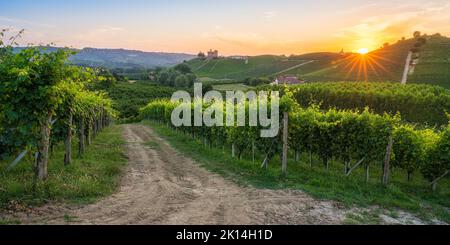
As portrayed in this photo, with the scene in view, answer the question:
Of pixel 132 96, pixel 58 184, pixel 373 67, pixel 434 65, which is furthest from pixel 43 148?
pixel 373 67

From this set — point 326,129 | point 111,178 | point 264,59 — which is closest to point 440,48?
point 264,59

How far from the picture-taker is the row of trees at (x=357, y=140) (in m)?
14.0

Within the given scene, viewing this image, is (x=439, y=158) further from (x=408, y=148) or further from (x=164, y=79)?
(x=164, y=79)

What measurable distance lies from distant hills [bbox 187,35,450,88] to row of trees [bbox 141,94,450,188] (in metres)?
70.7

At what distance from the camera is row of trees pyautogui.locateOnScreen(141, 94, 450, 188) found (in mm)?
14009

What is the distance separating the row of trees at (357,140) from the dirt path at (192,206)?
11.1 ft

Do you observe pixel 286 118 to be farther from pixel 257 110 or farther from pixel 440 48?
pixel 440 48

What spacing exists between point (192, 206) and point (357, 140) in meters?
8.70

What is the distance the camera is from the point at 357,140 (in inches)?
590

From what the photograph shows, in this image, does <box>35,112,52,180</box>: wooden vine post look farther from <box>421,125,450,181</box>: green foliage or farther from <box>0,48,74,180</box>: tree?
<box>421,125,450,181</box>: green foliage

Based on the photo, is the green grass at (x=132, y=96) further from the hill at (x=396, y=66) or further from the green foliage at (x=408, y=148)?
the green foliage at (x=408, y=148)
